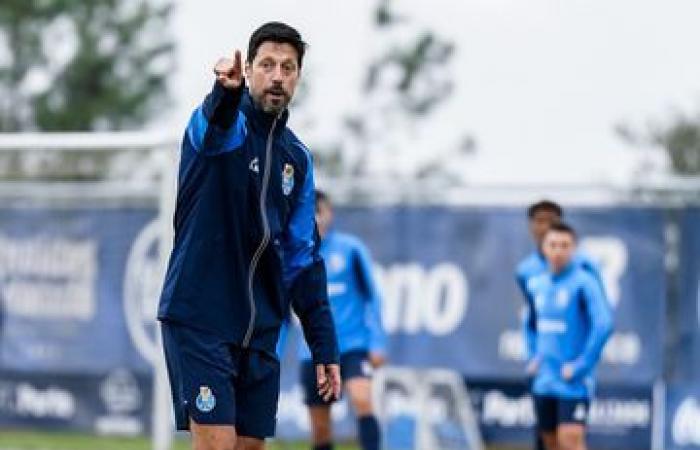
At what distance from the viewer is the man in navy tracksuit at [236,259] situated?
347 inches

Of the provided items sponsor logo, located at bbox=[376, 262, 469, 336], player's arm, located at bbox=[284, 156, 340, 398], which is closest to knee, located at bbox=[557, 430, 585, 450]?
player's arm, located at bbox=[284, 156, 340, 398]

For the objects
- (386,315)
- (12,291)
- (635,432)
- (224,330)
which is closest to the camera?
(224,330)

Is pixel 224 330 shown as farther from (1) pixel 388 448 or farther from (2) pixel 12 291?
(2) pixel 12 291

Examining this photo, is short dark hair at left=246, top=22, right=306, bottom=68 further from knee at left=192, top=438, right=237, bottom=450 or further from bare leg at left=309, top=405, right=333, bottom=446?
bare leg at left=309, top=405, right=333, bottom=446

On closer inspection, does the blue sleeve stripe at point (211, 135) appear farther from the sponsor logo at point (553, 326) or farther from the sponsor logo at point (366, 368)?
the sponsor logo at point (366, 368)

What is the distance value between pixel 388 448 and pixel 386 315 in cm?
190

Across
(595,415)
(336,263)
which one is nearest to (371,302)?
(336,263)

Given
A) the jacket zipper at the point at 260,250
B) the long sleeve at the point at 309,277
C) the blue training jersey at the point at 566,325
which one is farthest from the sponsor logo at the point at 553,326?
the jacket zipper at the point at 260,250

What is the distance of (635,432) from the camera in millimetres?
21219

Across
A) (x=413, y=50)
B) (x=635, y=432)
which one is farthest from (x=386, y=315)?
(x=413, y=50)

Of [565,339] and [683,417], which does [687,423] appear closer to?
[683,417]

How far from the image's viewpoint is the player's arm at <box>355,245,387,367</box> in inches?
647

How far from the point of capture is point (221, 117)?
8.56 meters

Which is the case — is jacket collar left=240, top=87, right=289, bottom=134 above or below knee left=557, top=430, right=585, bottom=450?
above
